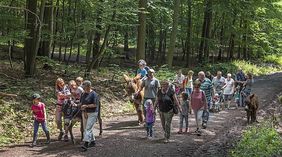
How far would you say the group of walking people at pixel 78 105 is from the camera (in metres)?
10.4

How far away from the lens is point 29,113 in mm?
13883

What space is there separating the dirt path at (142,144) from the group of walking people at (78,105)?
38 cm

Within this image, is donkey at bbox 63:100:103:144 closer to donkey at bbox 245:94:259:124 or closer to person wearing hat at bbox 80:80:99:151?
person wearing hat at bbox 80:80:99:151

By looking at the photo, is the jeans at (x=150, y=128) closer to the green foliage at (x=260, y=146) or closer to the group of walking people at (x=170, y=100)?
the group of walking people at (x=170, y=100)

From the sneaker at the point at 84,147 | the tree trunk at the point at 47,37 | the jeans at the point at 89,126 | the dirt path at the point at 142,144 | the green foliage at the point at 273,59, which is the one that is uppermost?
the tree trunk at the point at 47,37

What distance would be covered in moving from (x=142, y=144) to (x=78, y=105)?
2.06 meters

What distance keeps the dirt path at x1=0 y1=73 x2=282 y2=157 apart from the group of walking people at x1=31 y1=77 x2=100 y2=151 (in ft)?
1.25

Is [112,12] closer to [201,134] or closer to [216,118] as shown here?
[216,118]

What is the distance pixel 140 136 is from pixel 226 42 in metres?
32.5

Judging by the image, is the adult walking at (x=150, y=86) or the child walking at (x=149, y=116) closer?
the child walking at (x=149, y=116)

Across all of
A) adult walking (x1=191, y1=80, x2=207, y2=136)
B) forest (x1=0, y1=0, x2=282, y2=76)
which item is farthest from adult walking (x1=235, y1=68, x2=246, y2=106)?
adult walking (x1=191, y1=80, x2=207, y2=136)

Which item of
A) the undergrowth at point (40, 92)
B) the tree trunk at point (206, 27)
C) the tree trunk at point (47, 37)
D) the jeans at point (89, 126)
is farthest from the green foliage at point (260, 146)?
the tree trunk at point (206, 27)

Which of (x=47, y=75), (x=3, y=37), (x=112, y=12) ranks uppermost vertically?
(x=112, y=12)

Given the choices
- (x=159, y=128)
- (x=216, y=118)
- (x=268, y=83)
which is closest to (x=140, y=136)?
(x=159, y=128)
